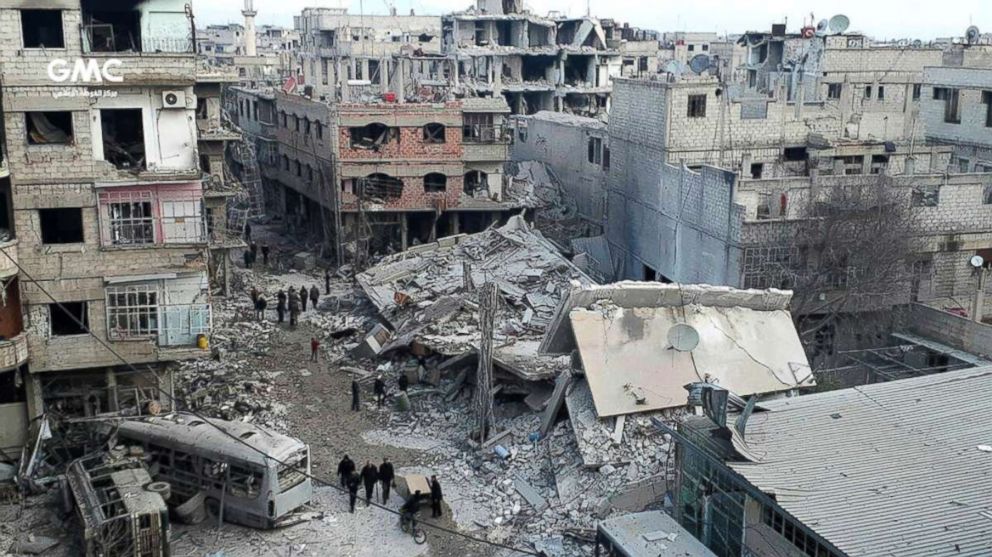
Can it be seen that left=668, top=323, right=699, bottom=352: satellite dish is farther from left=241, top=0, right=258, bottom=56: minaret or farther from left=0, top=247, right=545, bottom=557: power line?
left=241, top=0, right=258, bottom=56: minaret

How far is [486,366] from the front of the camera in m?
23.3

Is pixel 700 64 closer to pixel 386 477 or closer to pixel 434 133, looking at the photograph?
pixel 434 133

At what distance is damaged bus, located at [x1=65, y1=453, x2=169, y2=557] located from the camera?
56.9ft

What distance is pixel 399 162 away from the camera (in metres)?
41.2

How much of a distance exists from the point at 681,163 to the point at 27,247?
725 inches

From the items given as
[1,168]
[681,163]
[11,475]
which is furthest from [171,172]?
[681,163]

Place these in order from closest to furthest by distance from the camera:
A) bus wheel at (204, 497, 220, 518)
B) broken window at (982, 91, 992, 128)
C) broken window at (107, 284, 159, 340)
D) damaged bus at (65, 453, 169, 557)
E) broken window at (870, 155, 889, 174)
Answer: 1. damaged bus at (65, 453, 169, 557)
2. bus wheel at (204, 497, 220, 518)
3. broken window at (107, 284, 159, 340)
4. broken window at (870, 155, 889, 174)
5. broken window at (982, 91, 992, 128)

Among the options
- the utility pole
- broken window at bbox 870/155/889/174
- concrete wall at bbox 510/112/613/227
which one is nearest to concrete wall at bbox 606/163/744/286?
concrete wall at bbox 510/112/613/227

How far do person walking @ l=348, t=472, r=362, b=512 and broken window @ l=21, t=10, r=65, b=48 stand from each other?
1078 cm

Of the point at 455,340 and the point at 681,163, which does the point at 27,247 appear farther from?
the point at 681,163

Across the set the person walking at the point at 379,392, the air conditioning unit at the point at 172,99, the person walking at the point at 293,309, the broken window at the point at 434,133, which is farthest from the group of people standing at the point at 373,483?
the broken window at the point at 434,133

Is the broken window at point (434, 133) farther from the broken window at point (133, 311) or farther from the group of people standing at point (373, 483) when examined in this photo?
the group of people standing at point (373, 483)

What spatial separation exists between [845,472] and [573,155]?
2884 cm

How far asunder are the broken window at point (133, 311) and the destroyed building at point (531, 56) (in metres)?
37.6
